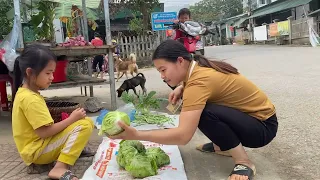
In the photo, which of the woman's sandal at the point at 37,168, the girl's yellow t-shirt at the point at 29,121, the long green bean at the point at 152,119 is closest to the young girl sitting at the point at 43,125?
the girl's yellow t-shirt at the point at 29,121

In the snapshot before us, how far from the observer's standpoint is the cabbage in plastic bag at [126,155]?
248 centimetres

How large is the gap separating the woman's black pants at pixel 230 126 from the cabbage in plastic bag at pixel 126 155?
0.57 m

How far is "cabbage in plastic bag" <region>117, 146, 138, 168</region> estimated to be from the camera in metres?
2.48

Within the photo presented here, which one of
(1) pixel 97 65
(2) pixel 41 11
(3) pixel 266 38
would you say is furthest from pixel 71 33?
(3) pixel 266 38

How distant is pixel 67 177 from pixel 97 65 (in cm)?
1139

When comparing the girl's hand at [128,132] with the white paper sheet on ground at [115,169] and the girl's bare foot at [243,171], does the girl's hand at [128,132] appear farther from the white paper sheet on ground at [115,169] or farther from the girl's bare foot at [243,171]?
the girl's bare foot at [243,171]

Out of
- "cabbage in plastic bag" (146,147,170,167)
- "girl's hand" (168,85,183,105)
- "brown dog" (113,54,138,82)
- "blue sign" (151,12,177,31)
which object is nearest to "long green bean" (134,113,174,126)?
"girl's hand" (168,85,183,105)

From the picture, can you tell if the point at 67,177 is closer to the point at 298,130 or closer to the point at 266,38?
the point at 298,130

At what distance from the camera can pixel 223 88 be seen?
227 centimetres

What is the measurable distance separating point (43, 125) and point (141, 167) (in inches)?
30.4

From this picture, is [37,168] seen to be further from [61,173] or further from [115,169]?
[115,169]

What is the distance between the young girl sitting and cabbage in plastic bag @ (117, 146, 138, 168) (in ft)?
1.01

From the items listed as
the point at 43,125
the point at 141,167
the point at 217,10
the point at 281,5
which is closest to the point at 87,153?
the point at 43,125

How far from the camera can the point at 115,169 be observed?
2.60 metres
